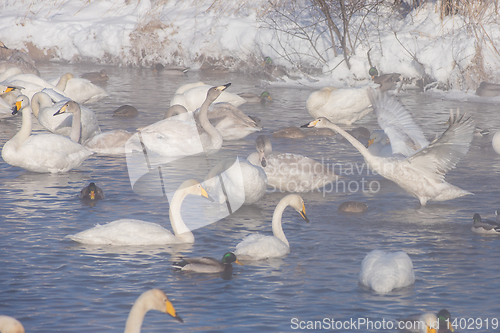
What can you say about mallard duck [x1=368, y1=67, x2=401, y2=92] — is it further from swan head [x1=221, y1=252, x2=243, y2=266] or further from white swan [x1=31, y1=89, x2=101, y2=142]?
swan head [x1=221, y1=252, x2=243, y2=266]

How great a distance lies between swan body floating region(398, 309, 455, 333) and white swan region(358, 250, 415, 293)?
0.78 meters

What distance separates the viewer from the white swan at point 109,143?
13.3m

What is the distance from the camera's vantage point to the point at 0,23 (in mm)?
32781

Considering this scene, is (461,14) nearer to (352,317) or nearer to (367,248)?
(367,248)

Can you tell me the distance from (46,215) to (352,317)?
16.9ft

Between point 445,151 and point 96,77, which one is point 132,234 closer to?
point 445,151

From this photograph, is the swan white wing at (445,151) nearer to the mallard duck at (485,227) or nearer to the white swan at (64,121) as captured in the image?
the mallard duck at (485,227)

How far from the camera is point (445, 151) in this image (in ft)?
32.8

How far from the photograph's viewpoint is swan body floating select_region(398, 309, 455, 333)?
5.80 m

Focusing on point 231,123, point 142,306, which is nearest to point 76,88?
point 231,123

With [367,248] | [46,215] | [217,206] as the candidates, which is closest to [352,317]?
[367,248]

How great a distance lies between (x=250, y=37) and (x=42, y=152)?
16.7m

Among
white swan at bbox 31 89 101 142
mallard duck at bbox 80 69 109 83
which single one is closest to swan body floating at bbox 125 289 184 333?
white swan at bbox 31 89 101 142

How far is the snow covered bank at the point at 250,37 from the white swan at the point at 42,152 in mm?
12867
